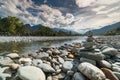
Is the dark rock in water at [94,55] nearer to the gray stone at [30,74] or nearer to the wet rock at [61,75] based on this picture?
the wet rock at [61,75]

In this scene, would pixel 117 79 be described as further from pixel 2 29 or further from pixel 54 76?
pixel 2 29

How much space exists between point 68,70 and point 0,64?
12.0ft

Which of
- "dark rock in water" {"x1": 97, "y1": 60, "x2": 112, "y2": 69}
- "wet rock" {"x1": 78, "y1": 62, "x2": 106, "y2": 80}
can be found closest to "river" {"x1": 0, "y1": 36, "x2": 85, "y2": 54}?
"dark rock in water" {"x1": 97, "y1": 60, "x2": 112, "y2": 69}

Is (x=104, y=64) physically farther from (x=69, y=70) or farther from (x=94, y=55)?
(x=69, y=70)

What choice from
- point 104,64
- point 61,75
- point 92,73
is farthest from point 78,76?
point 104,64

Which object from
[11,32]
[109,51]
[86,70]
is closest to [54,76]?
[86,70]

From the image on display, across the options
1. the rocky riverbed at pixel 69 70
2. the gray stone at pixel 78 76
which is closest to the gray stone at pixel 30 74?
the rocky riverbed at pixel 69 70

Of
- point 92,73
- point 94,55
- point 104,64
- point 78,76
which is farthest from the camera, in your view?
point 94,55

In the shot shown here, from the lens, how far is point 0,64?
9.36 meters

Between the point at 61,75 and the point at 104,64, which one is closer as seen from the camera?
the point at 61,75

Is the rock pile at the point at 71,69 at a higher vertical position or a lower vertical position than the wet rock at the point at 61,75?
higher

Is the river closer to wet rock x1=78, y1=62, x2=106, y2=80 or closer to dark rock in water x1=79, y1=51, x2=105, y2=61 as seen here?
dark rock in water x1=79, y1=51, x2=105, y2=61

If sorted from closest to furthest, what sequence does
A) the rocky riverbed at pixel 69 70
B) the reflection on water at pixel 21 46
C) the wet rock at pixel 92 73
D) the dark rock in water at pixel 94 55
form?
the wet rock at pixel 92 73
the rocky riverbed at pixel 69 70
the dark rock in water at pixel 94 55
the reflection on water at pixel 21 46

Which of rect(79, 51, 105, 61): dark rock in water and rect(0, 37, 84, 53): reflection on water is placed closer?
rect(79, 51, 105, 61): dark rock in water
